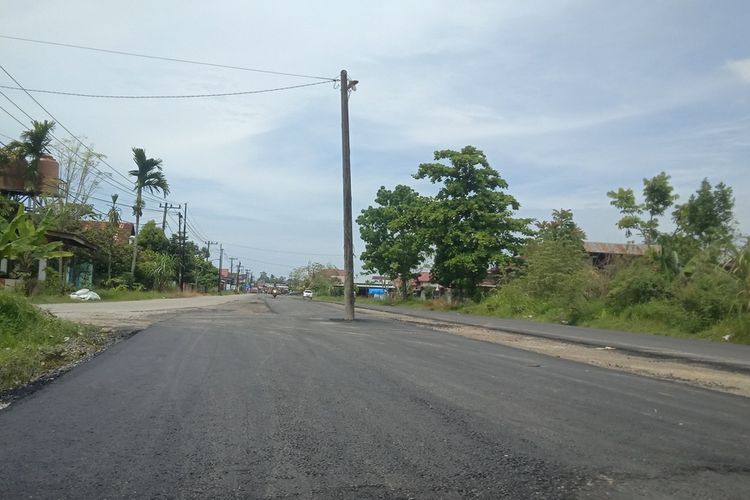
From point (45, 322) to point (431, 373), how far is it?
9.61 metres

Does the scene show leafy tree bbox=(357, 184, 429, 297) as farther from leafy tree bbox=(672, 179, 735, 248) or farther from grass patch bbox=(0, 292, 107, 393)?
grass patch bbox=(0, 292, 107, 393)

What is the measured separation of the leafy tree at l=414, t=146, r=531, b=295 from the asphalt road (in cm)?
3342

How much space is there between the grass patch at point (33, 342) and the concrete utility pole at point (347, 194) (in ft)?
35.3

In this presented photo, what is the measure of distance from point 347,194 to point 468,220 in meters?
20.7

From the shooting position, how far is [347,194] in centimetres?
2553

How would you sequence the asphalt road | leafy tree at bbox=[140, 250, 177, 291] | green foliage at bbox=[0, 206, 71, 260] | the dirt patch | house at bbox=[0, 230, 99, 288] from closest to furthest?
1. the asphalt road
2. the dirt patch
3. green foliage at bbox=[0, 206, 71, 260]
4. house at bbox=[0, 230, 99, 288]
5. leafy tree at bbox=[140, 250, 177, 291]

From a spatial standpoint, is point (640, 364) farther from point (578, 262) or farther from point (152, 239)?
point (152, 239)

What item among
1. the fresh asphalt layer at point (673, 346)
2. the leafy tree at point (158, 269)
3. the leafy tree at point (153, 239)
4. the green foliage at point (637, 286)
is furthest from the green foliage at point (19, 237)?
the leafy tree at point (153, 239)

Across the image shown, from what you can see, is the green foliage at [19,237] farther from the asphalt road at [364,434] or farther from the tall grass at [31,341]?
the asphalt road at [364,434]

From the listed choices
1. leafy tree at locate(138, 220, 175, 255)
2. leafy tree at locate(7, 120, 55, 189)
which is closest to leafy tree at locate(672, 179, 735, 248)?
leafy tree at locate(7, 120, 55, 189)

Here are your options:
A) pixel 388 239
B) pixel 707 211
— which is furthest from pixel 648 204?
pixel 388 239

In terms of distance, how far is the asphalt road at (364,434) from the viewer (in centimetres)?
468

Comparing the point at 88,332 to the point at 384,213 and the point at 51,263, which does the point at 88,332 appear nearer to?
the point at 51,263

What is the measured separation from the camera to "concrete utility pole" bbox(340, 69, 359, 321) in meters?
25.1
